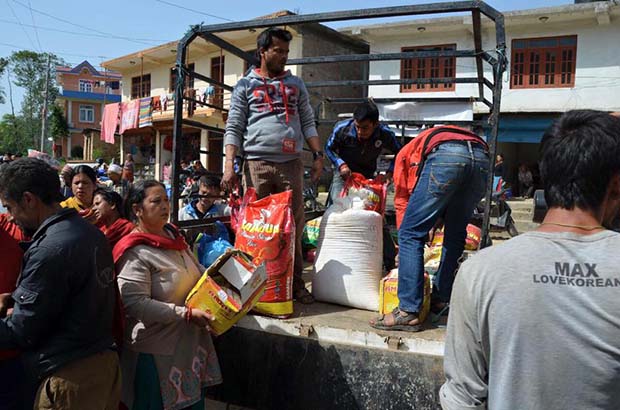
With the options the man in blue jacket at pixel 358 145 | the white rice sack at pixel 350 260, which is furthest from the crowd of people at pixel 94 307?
the man in blue jacket at pixel 358 145

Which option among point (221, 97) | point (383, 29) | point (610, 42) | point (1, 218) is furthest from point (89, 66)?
point (1, 218)

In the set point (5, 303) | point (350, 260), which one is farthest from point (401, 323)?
point (5, 303)

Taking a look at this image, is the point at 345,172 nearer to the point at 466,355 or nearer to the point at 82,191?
the point at 82,191

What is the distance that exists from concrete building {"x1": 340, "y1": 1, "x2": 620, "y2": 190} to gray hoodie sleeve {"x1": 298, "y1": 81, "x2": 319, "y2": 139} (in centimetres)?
1154

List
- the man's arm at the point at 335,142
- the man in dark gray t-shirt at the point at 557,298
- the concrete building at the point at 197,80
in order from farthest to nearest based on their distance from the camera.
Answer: the concrete building at the point at 197,80 < the man's arm at the point at 335,142 < the man in dark gray t-shirt at the point at 557,298

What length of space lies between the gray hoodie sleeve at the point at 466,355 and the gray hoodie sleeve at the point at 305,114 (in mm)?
2280

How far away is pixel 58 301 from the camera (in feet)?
5.90

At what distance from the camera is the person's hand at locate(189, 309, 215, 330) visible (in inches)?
87.9

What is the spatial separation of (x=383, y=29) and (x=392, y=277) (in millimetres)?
13998

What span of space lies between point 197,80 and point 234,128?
45.4 ft

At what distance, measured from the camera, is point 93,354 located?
1.94 meters

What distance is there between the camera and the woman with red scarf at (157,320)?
7.20 ft

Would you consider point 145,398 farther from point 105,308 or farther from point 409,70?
point 409,70

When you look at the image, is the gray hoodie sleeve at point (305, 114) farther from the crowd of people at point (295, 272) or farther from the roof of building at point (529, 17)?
the roof of building at point (529, 17)
